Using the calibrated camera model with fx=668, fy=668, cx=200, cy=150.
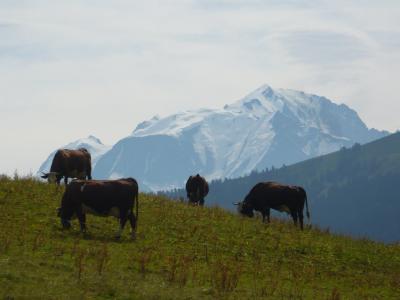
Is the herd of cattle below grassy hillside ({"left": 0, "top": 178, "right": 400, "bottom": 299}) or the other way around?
the other way around

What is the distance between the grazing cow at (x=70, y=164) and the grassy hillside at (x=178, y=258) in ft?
19.5

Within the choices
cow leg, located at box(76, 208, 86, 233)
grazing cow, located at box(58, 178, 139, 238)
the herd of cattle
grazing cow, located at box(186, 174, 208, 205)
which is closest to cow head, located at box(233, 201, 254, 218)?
the herd of cattle

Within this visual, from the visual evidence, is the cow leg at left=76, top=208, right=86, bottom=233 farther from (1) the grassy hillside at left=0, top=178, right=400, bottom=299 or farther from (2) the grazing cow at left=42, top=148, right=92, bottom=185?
(2) the grazing cow at left=42, top=148, right=92, bottom=185

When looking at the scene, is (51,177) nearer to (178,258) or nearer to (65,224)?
(65,224)

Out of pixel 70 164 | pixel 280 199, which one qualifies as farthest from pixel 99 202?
pixel 70 164

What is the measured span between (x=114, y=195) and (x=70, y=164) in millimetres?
15136

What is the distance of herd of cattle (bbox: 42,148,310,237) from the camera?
85.1 ft

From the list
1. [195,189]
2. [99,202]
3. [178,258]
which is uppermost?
[195,189]

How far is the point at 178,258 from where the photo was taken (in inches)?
907

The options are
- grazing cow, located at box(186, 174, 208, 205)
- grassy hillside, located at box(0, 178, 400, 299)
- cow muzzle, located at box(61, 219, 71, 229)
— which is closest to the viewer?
grassy hillside, located at box(0, 178, 400, 299)

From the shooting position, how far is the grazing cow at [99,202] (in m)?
25.9

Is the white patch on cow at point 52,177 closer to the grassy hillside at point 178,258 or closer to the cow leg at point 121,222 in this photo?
the grassy hillside at point 178,258

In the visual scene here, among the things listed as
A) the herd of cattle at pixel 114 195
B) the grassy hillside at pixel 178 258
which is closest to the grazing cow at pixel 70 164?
the herd of cattle at pixel 114 195

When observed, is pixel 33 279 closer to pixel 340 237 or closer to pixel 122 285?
pixel 122 285
